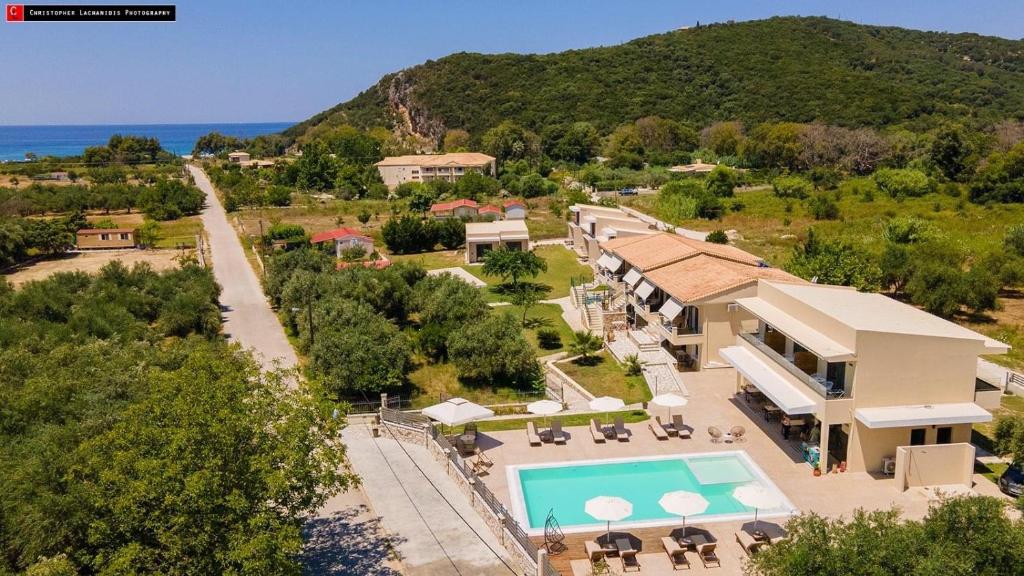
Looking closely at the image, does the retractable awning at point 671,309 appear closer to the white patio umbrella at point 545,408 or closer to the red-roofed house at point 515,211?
the white patio umbrella at point 545,408

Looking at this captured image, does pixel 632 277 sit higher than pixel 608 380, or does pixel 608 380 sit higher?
pixel 632 277

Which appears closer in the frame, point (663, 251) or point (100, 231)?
point (663, 251)

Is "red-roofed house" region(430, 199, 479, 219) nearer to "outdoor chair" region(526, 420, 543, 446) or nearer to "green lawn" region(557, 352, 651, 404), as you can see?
"green lawn" region(557, 352, 651, 404)

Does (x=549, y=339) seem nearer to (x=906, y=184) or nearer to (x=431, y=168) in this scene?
(x=906, y=184)

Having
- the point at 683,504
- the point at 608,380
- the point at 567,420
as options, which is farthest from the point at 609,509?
the point at 608,380

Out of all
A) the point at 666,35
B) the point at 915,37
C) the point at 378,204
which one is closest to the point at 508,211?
the point at 378,204

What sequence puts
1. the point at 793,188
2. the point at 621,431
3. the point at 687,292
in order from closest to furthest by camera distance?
the point at 621,431 < the point at 687,292 < the point at 793,188
